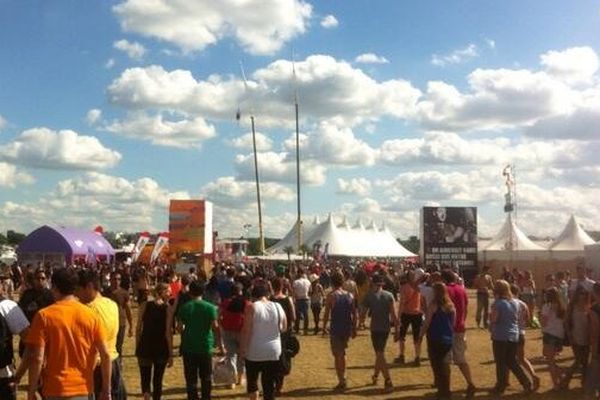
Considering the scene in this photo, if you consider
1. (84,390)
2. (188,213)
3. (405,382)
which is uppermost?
(188,213)

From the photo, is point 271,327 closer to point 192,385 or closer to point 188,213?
point 192,385

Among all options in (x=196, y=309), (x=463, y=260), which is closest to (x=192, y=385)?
(x=196, y=309)

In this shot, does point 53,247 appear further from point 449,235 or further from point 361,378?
point 361,378

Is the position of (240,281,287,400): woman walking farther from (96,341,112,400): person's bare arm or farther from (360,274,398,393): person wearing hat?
(96,341,112,400): person's bare arm

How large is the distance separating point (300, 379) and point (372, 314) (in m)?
2.14

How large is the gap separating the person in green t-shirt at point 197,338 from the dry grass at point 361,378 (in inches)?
84.9

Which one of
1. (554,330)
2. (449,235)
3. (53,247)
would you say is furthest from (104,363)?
(53,247)

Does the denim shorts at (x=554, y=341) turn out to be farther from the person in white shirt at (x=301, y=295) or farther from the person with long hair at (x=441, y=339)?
the person in white shirt at (x=301, y=295)

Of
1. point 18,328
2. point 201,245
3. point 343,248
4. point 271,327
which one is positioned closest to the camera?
point 18,328

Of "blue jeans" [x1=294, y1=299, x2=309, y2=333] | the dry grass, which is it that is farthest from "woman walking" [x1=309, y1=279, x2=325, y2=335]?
the dry grass

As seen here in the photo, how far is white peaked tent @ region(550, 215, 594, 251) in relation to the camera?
155 feet

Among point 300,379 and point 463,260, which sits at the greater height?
point 463,260

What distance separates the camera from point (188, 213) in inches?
1511

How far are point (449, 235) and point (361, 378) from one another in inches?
548
